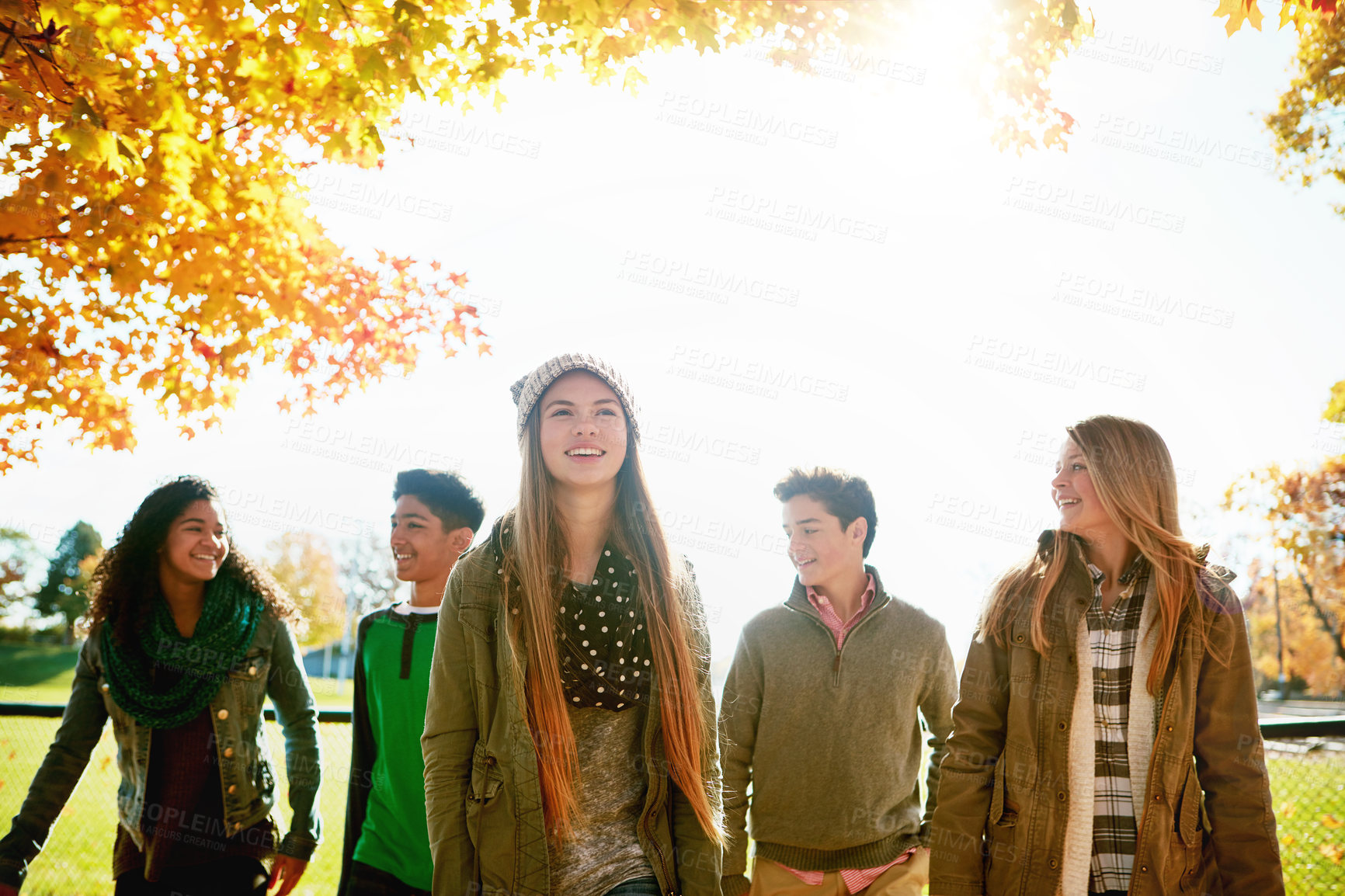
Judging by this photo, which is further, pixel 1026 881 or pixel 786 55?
pixel 786 55

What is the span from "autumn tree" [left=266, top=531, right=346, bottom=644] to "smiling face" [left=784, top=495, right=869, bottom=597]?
33378 mm

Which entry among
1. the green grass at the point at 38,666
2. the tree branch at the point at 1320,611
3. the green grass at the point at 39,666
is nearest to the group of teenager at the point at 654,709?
the green grass at the point at 39,666

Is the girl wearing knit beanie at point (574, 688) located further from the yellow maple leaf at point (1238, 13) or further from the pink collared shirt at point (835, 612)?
the yellow maple leaf at point (1238, 13)

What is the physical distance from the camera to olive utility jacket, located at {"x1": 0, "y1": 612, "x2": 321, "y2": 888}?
11.6 feet

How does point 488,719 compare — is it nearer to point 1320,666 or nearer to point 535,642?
point 535,642

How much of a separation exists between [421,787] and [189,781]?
1.08m

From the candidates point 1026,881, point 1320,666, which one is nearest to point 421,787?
point 1026,881

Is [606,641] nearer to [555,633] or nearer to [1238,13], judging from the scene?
[555,633]

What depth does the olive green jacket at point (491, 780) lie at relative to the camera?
7.34ft

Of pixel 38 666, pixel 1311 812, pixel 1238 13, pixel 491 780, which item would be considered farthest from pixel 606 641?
pixel 38 666

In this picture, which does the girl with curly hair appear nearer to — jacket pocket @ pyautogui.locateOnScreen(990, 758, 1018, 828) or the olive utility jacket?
the olive utility jacket

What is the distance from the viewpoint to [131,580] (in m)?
3.86

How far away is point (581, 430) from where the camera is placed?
2592 millimetres

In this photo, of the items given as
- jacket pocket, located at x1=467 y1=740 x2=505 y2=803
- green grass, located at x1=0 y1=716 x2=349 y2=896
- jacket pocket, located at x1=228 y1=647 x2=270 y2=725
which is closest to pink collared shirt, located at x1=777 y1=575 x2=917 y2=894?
jacket pocket, located at x1=467 y1=740 x2=505 y2=803
